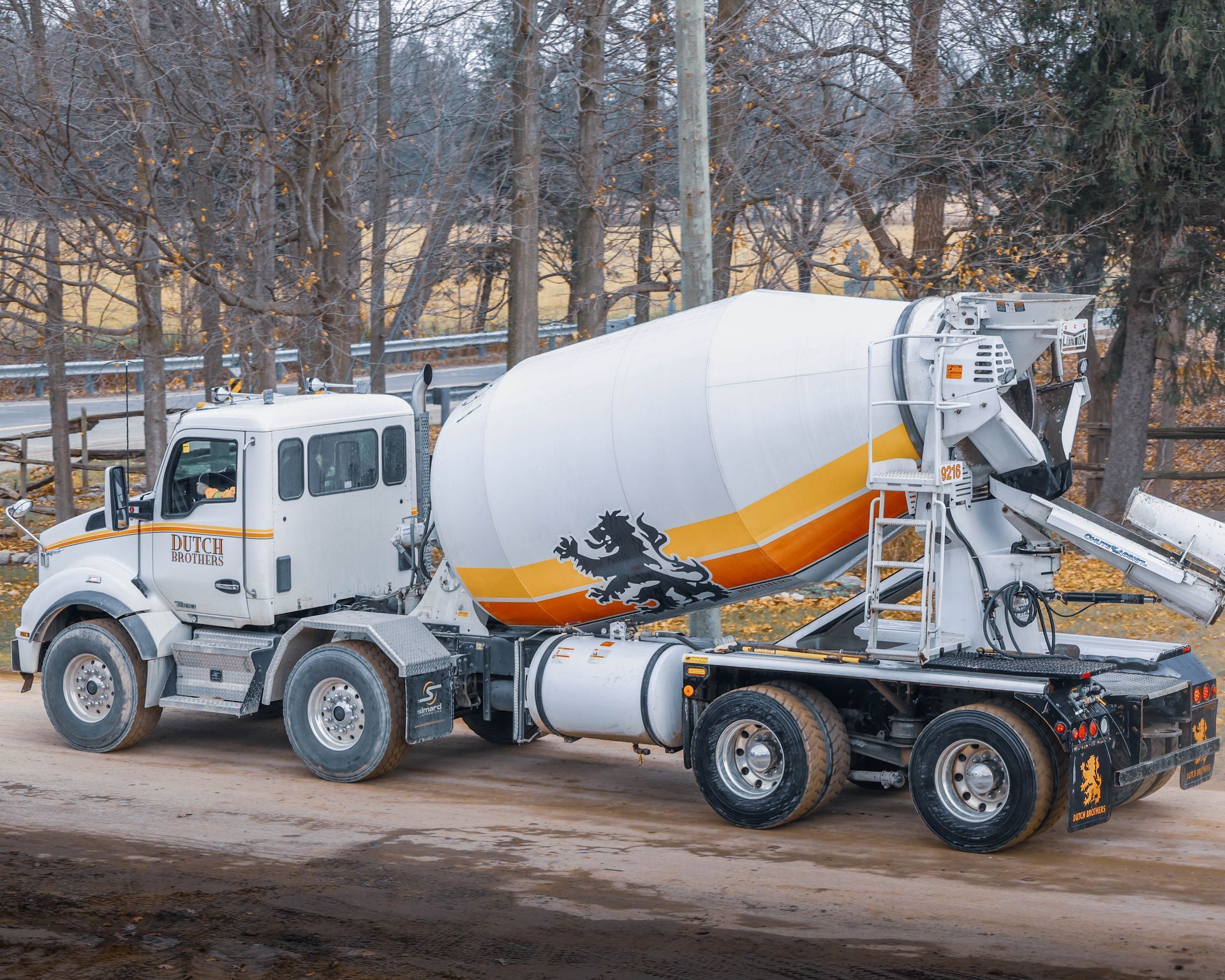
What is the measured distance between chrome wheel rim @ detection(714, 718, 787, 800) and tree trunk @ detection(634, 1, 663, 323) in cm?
923

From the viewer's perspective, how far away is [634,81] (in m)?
17.5

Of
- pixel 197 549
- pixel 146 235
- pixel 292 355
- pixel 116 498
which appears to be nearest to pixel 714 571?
pixel 197 549

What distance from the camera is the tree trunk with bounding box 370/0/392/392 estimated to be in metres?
17.7

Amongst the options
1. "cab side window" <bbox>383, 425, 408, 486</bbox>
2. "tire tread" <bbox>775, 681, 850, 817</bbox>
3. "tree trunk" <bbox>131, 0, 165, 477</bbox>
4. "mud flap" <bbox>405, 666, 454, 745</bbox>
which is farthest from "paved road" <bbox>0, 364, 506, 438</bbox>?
"tire tread" <bbox>775, 681, 850, 817</bbox>

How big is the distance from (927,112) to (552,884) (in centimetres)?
1215

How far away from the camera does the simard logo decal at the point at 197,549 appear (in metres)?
11.3

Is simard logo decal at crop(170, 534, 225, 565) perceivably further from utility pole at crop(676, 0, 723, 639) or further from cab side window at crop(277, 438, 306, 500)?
utility pole at crop(676, 0, 723, 639)

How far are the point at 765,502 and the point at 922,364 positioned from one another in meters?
1.31

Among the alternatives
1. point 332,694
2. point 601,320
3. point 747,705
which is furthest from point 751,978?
point 601,320

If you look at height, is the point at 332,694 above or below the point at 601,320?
below

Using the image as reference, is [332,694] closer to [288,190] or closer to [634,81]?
[288,190]

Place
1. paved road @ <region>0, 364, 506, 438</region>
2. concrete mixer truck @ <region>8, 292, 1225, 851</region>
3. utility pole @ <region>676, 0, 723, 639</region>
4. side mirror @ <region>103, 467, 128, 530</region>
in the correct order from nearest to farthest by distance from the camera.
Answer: concrete mixer truck @ <region>8, 292, 1225, 851</region> < side mirror @ <region>103, 467, 128, 530</region> < utility pole @ <region>676, 0, 723, 639</region> < paved road @ <region>0, 364, 506, 438</region>

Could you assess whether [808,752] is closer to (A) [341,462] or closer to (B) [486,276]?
(A) [341,462]

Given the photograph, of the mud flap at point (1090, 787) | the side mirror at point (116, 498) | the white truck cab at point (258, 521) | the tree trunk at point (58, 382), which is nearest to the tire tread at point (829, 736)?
the mud flap at point (1090, 787)
